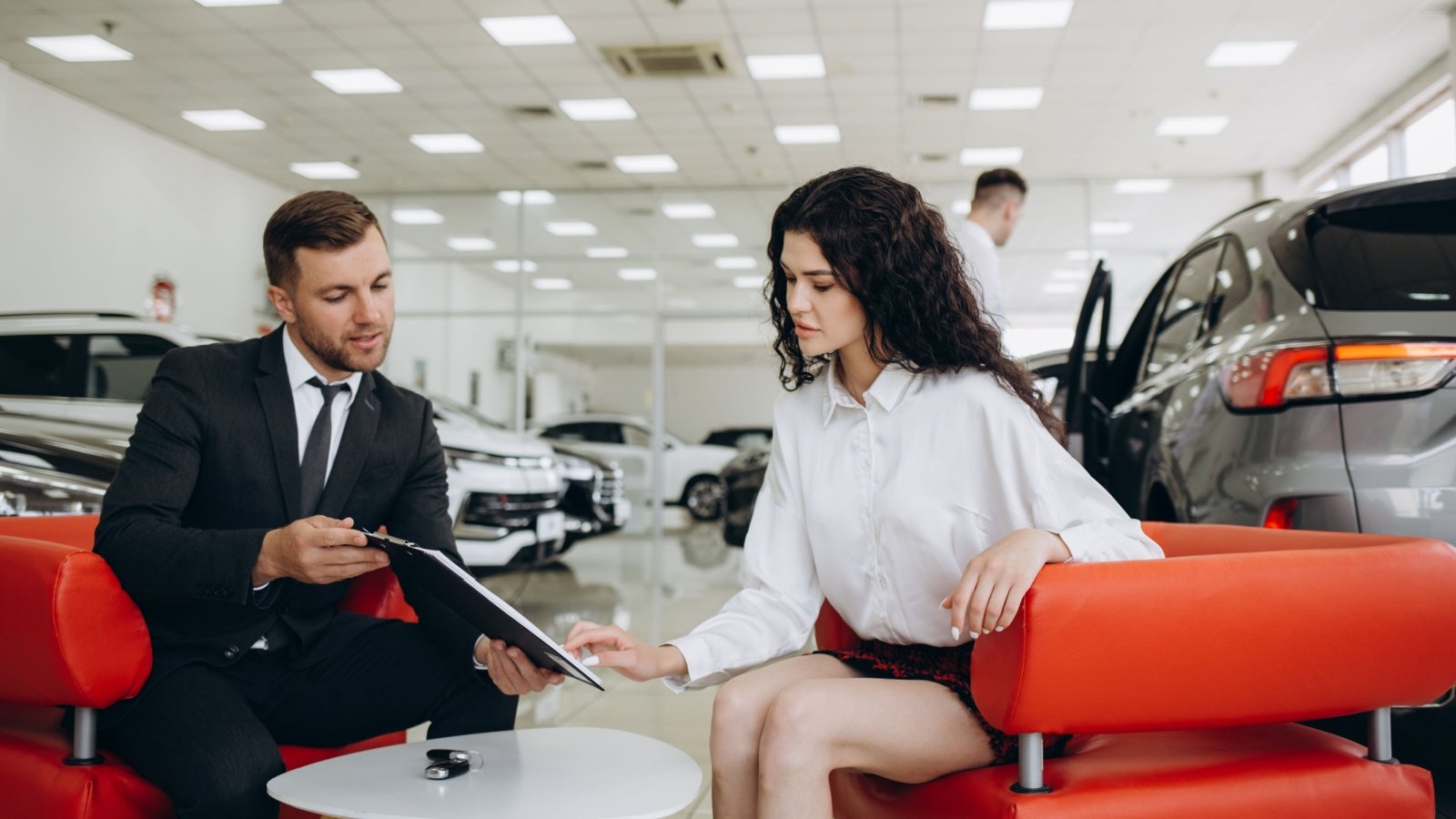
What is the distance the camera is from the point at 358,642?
5.95 ft

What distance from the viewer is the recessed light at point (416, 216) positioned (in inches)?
462

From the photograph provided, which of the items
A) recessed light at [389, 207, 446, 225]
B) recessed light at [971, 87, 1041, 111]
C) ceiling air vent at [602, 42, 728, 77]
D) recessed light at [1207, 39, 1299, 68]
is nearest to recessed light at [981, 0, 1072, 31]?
recessed light at [971, 87, 1041, 111]

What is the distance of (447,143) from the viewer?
982 centimetres

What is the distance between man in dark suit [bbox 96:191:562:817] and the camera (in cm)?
151

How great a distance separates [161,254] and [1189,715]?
10.2 m

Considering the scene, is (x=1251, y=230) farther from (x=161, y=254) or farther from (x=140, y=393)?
(x=161, y=254)

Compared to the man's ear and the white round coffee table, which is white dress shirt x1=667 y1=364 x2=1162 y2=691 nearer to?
the white round coffee table

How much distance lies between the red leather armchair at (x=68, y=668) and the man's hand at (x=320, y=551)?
0.22 metres

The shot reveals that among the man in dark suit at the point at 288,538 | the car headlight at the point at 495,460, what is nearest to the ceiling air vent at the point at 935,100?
the car headlight at the point at 495,460

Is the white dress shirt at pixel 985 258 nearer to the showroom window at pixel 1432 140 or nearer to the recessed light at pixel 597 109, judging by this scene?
the showroom window at pixel 1432 140

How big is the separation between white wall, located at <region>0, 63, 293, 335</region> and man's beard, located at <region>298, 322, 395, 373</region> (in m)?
7.74

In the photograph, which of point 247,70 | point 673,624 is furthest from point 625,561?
point 247,70

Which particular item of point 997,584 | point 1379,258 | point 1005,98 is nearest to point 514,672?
point 997,584

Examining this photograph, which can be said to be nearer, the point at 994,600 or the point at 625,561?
the point at 994,600
